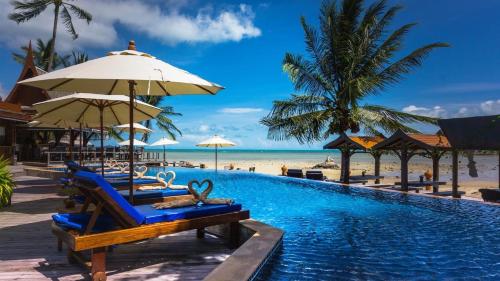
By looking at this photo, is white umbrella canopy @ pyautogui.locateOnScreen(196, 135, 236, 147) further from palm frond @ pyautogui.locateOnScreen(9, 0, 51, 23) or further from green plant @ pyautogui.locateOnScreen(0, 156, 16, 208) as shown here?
palm frond @ pyautogui.locateOnScreen(9, 0, 51, 23)

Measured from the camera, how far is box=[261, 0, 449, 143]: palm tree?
18.8 metres

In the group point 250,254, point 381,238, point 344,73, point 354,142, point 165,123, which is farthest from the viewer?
point 165,123

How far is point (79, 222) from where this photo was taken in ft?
14.0

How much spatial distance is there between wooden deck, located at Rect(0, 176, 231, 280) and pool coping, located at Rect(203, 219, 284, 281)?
0.43 metres

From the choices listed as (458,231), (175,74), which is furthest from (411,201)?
(175,74)

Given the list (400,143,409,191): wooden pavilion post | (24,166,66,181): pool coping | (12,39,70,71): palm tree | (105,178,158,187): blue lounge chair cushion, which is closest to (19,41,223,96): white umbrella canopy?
(105,178,158,187): blue lounge chair cushion

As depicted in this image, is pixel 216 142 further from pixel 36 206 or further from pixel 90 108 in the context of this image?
pixel 36 206

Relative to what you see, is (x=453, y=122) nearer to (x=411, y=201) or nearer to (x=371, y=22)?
(x=411, y=201)

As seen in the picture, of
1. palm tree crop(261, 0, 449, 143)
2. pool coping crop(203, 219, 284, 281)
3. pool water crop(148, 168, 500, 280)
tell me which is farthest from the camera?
palm tree crop(261, 0, 449, 143)

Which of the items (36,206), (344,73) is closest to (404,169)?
(344,73)

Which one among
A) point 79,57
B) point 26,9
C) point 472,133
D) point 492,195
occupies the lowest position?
point 492,195

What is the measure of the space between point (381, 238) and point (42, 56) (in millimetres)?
46158

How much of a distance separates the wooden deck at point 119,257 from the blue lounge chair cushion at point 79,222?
1.71 ft

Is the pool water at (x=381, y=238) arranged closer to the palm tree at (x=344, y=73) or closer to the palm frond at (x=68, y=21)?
the palm tree at (x=344, y=73)
